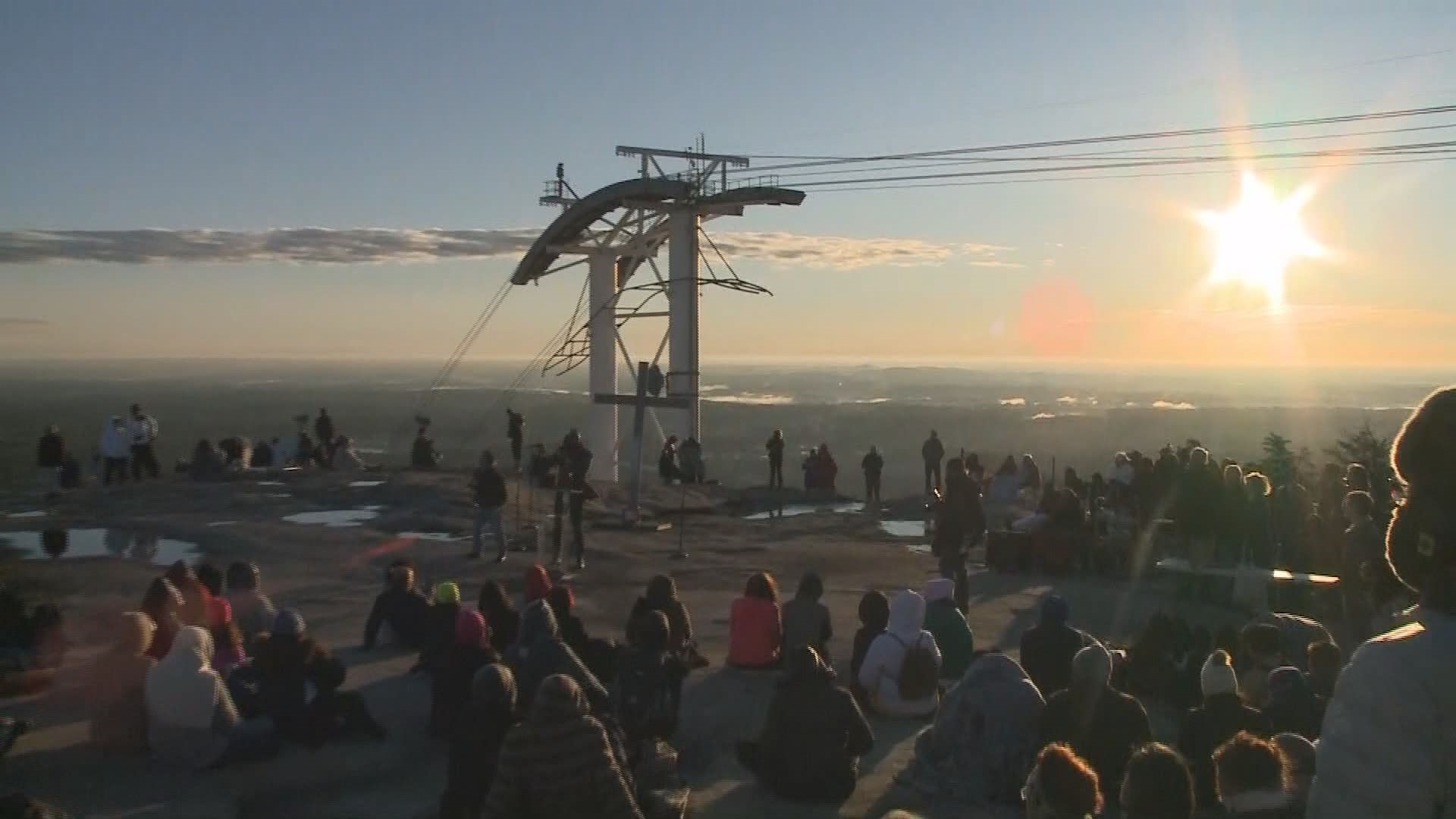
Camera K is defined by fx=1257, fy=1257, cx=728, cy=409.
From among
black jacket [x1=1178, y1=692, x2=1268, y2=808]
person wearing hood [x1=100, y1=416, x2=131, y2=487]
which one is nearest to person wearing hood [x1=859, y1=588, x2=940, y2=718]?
black jacket [x1=1178, y1=692, x2=1268, y2=808]

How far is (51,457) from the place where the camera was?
25.6m

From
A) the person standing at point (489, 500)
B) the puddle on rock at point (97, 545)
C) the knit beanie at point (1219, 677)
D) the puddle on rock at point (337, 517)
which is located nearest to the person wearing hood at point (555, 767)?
the knit beanie at point (1219, 677)

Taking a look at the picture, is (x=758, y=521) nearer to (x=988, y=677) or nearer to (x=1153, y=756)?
(x=988, y=677)

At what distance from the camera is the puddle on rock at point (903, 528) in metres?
23.4

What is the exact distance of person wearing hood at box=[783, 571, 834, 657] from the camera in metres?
10.8

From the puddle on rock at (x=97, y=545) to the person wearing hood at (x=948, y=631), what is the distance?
1139 centimetres

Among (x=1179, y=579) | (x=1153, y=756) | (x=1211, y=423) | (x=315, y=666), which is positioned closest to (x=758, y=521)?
(x=1179, y=579)

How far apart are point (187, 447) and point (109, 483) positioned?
169ft

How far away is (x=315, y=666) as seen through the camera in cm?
909

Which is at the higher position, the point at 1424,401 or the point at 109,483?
the point at 1424,401

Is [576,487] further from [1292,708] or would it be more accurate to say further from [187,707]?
[1292,708]

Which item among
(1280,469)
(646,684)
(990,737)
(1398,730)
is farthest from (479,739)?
(1280,469)

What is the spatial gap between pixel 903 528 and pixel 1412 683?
22.1m

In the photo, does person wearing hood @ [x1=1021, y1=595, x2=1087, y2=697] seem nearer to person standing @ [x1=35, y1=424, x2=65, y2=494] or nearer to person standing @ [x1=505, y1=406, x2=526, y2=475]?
person standing @ [x1=505, y1=406, x2=526, y2=475]
